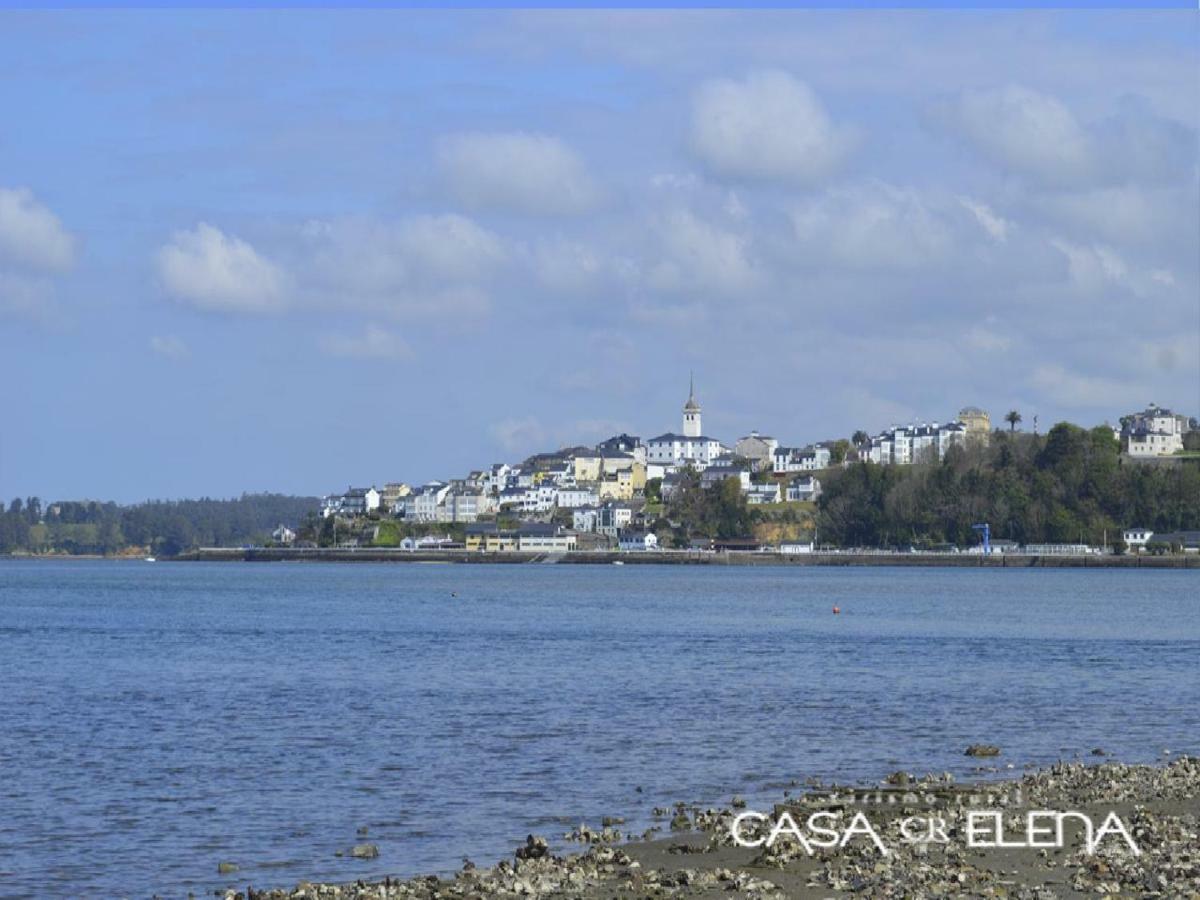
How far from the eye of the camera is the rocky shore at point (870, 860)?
14.3 metres

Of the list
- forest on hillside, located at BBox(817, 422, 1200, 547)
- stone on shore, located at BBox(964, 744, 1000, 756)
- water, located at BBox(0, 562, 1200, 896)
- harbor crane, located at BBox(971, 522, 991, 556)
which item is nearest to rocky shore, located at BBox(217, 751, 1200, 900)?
water, located at BBox(0, 562, 1200, 896)

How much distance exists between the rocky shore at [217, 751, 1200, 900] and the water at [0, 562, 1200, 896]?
1.39 metres

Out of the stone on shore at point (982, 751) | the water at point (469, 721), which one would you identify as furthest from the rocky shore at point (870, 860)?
the stone on shore at point (982, 751)

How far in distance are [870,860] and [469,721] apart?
47.3 ft

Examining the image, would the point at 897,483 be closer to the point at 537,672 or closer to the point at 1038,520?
the point at 1038,520

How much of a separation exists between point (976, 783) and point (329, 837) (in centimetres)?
817

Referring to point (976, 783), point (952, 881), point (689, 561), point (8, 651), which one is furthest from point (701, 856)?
point (689, 561)

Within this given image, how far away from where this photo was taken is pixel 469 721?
29078mm

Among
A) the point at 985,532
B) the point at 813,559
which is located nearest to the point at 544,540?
the point at 813,559

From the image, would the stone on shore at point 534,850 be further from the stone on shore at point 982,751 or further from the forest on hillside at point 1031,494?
the forest on hillside at point 1031,494

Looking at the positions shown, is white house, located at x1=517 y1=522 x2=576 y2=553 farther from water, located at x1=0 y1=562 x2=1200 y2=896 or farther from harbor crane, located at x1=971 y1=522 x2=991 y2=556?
water, located at x1=0 y1=562 x2=1200 y2=896

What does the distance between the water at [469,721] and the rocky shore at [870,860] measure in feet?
4.56

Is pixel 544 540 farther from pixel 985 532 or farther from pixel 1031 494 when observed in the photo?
pixel 1031 494

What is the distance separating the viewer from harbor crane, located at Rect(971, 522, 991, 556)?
160 m
